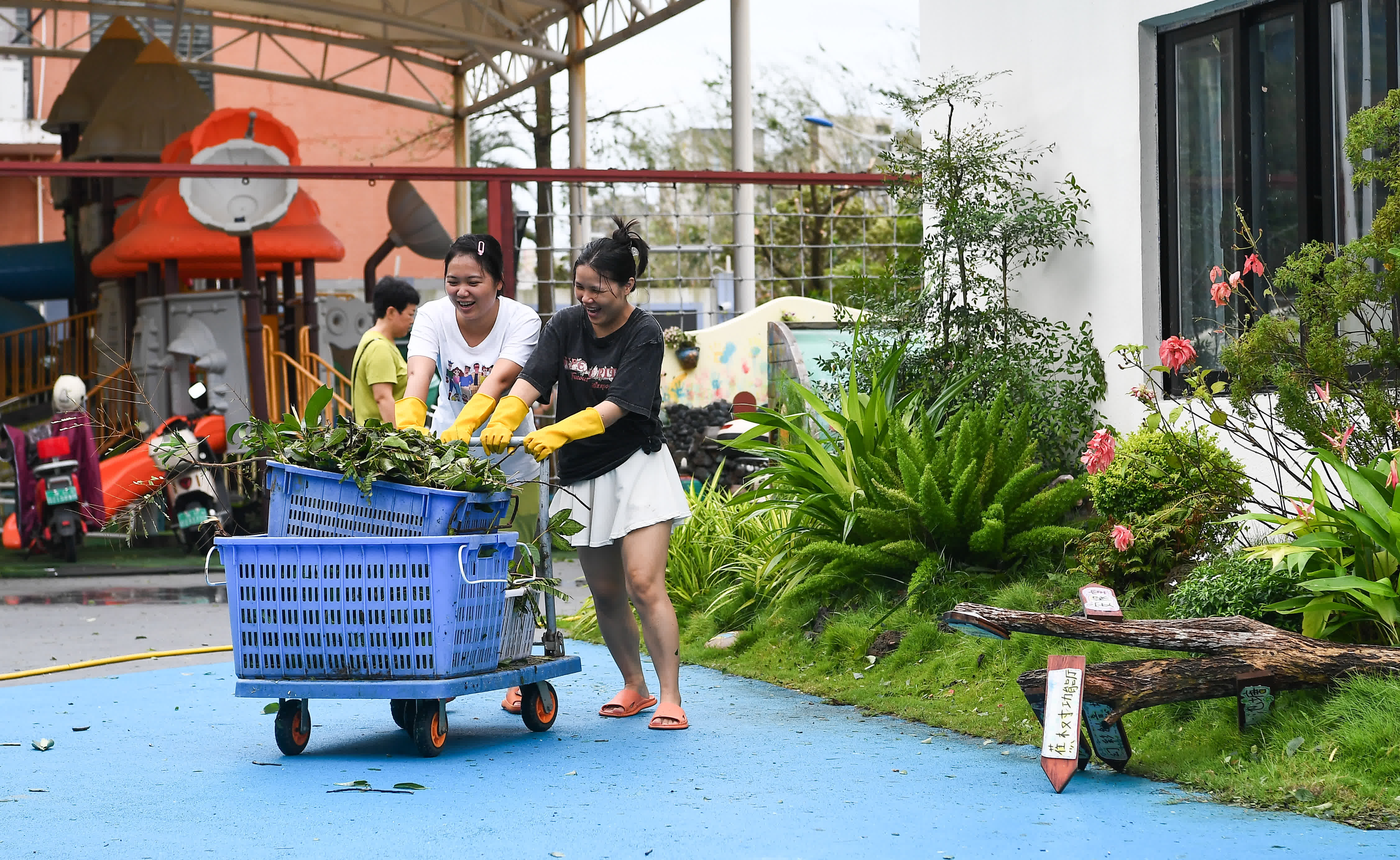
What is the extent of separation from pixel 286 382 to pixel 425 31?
8.28 metres

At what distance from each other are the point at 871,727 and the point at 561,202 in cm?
1404

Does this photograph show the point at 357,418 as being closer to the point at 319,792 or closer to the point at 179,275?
the point at 319,792

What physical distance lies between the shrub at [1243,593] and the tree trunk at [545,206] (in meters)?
8.02

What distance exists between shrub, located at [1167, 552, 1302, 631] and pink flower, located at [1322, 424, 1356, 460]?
1.52 feet

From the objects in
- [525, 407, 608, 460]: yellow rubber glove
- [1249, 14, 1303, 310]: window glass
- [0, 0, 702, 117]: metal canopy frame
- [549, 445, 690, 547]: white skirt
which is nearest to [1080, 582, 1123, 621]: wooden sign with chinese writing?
[549, 445, 690, 547]: white skirt

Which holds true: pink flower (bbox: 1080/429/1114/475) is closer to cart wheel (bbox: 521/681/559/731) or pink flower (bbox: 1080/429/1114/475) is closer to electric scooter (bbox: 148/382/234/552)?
cart wheel (bbox: 521/681/559/731)

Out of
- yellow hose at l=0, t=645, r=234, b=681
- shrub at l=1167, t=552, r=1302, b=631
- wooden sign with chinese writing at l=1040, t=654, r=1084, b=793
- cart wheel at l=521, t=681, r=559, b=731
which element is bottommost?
yellow hose at l=0, t=645, r=234, b=681

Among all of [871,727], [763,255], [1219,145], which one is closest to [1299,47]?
[1219,145]

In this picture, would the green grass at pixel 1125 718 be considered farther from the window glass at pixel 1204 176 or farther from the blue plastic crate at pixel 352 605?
the blue plastic crate at pixel 352 605

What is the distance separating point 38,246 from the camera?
1964 cm

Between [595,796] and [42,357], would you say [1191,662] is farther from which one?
[42,357]

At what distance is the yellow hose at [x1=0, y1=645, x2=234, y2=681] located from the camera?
23.6ft

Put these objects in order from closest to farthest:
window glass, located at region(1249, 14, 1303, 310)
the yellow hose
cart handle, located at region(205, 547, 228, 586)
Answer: cart handle, located at region(205, 547, 228, 586) → window glass, located at region(1249, 14, 1303, 310) → the yellow hose

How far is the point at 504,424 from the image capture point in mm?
5316
